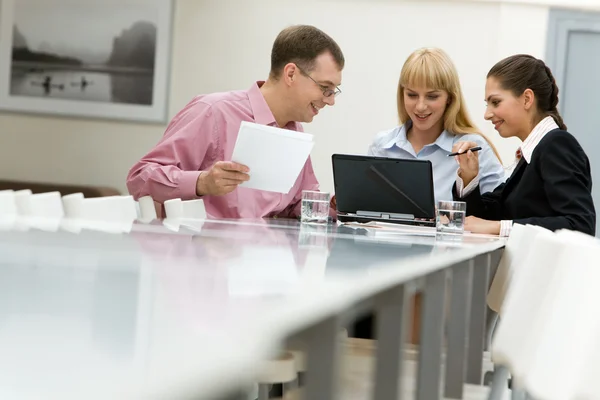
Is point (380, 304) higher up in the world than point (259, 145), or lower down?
lower down

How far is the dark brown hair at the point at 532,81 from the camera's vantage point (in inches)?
131

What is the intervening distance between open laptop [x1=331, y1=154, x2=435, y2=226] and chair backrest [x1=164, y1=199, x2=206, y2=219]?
563mm

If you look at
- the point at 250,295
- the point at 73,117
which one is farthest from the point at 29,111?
the point at 250,295

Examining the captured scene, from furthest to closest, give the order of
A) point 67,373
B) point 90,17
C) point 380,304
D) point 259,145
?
point 90,17 < point 259,145 < point 380,304 < point 67,373

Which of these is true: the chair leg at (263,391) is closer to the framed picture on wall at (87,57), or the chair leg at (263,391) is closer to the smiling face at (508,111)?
the smiling face at (508,111)

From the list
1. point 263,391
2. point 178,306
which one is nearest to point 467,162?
point 263,391

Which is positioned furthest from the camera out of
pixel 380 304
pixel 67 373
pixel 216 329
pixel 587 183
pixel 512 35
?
pixel 512 35

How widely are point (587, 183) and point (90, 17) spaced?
13.0ft

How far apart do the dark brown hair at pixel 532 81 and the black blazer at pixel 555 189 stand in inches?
10.1

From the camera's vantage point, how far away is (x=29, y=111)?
6133 millimetres

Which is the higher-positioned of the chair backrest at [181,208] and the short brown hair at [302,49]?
the short brown hair at [302,49]

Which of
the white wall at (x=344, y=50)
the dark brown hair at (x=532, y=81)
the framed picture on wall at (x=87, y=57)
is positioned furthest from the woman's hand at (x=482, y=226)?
the framed picture on wall at (x=87, y=57)

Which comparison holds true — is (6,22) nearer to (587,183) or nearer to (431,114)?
(431,114)

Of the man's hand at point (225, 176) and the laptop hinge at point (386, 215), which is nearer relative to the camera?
the man's hand at point (225, 176)
